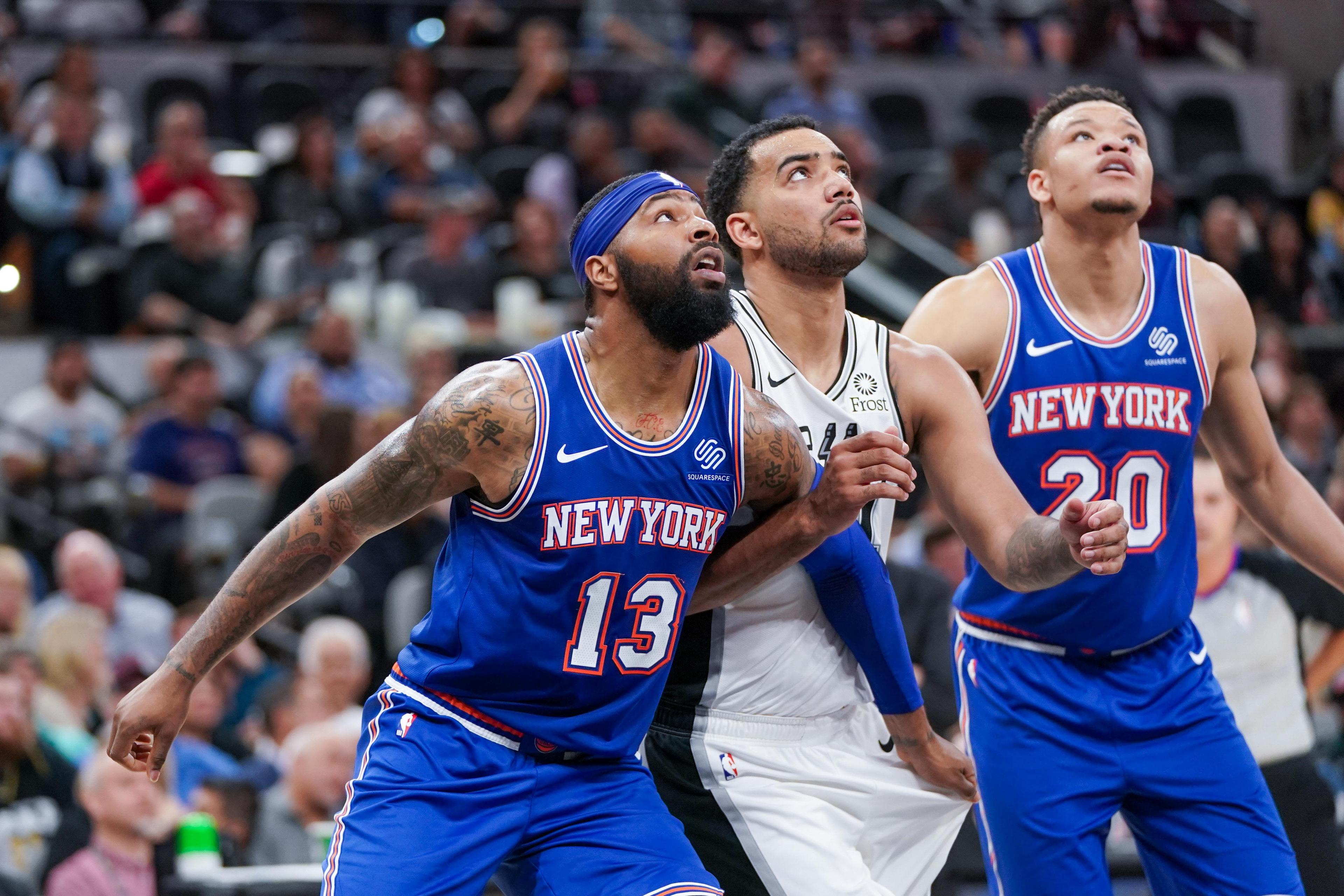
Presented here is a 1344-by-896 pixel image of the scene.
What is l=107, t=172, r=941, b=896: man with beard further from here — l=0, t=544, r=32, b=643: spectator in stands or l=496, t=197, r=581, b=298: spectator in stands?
l=496, t=197, r=581, b=298: spectator in stands

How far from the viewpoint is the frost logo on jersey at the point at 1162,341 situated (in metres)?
4.36

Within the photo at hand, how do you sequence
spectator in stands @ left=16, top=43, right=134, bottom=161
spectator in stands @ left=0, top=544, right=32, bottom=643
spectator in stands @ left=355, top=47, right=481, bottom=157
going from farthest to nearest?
spectator in stands @ left=355, top=47, right=481, bottom=157, spectator in stands @ left=16, top=43, right=134, bottom=161, spectator in stands @ left=0, top=544, right=32, bottom=643

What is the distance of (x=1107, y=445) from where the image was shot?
4.28 meters

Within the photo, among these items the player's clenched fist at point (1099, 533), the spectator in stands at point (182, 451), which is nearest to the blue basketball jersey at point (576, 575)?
the player's clenched fist at point (1099, 533)

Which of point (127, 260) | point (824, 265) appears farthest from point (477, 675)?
point (127, 260)

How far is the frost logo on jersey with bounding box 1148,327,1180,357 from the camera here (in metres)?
4.36

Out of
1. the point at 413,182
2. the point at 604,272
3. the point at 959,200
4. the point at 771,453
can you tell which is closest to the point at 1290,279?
the point at 959,200

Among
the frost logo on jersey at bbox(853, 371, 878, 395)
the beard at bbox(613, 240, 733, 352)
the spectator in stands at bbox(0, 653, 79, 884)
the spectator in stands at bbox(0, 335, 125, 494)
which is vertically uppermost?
the beard at bbox(613, 240, 733, 352)

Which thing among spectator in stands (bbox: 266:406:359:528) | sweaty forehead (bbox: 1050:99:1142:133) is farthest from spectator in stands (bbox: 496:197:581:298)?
sweaty forehead (bbox: 1050:99:1142:133)

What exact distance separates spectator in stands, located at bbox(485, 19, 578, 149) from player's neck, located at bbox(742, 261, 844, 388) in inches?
371

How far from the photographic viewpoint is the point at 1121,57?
1301 centimetres

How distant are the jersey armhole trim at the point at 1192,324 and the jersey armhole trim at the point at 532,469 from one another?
1.81 meters

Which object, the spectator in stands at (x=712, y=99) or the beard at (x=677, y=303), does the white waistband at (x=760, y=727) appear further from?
the spectator in stands at (x=712, y=99)

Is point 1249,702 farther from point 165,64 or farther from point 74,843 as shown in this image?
point 165,64
